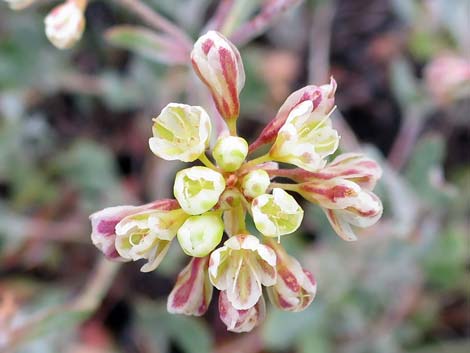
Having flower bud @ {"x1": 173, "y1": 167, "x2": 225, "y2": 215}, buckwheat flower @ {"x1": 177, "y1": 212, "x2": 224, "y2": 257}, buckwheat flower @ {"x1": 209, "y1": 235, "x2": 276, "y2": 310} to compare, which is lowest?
buckwheat flower @ {"x1": 209, "y1": 235, "x2": 276, "y2": 310}

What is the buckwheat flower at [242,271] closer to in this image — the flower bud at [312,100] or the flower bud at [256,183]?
the flower bud at [256,183]

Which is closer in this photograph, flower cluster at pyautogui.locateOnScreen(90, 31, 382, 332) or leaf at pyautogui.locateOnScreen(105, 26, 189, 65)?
flower cluster at pyautogui.locateOnScreen(90, 31, 382, 332)

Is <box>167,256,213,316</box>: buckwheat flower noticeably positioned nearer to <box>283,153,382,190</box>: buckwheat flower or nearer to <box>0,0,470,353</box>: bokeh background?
<box>283,153,382,190</box>: buckwheat flower

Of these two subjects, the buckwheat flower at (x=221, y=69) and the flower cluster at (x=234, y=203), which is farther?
the buckwheat flower at (x=221, y=69)

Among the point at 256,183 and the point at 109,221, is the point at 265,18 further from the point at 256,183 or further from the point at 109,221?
the point at 109,221

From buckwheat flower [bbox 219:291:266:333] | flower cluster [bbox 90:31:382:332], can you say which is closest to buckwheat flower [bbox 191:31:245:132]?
flower cluster [bbox 90:31:382:332]

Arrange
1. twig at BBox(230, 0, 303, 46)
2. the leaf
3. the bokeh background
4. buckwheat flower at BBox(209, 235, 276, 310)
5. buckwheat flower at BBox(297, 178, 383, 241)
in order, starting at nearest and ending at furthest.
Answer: buckwheat flower at BBox(209, 235, 276, 310) → buckwheat flower at BBox(297, 178, 383, 241) → twig at BBox(230, 0, 303, 46) → the leaf → the bokeh background

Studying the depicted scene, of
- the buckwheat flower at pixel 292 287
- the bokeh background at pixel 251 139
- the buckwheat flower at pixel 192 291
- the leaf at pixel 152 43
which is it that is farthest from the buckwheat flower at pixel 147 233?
the bokeh background at pixel 251 139
